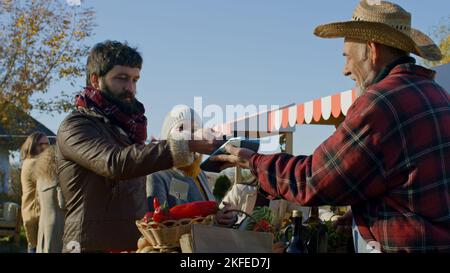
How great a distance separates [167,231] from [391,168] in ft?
2.54

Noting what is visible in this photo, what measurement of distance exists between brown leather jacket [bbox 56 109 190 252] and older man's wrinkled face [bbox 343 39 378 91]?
96 centimetres

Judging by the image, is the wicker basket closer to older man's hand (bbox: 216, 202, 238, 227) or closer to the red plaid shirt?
older man's hand (bbox: 216, 202, 238, 227)

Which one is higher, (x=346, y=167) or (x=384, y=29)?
(x=384, y=29)

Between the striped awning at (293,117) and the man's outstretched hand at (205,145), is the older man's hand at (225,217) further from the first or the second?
the striped awning at (293,117)

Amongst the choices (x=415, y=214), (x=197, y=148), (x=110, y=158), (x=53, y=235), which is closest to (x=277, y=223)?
(x=197, y=148)

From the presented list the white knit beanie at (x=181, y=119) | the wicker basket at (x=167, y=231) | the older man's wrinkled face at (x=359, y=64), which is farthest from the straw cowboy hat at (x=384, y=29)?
the white knit beanie at (x=181, y=119)

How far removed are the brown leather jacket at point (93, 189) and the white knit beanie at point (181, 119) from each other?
0.91 m

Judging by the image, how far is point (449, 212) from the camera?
195 centimetres

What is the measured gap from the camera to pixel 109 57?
9.19ft

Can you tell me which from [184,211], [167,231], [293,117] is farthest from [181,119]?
[293,117]

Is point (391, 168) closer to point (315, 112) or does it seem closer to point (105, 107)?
point (105, 107)

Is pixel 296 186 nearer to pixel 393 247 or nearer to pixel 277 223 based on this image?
pixel 393 247

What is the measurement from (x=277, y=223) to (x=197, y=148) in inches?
27.9

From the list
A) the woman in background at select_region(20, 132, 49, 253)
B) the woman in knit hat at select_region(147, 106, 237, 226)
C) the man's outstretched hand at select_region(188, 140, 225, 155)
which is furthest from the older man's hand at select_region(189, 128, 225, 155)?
the woman in background at select_region(20, 132, 49, 253)
